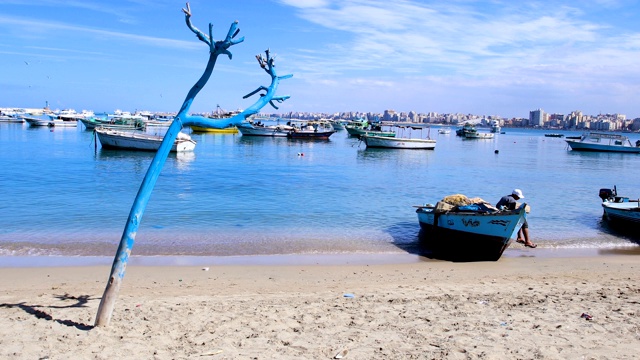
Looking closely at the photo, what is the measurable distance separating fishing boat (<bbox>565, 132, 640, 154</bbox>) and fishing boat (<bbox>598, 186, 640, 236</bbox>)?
55063 mm

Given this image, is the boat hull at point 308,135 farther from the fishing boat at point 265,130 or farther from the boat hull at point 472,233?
the boat hull at point 472,233

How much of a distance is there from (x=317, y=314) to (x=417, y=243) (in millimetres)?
7615

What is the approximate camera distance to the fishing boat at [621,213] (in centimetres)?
1672

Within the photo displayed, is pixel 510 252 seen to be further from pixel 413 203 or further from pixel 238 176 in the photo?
pixel 238 176

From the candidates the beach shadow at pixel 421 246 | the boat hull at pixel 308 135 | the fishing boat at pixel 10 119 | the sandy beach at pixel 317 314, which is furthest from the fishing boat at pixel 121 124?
the sandy beach at pixel 317 314

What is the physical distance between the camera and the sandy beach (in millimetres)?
6141

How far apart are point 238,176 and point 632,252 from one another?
21.7 meters

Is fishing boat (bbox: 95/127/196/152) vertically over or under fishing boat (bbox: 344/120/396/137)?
under

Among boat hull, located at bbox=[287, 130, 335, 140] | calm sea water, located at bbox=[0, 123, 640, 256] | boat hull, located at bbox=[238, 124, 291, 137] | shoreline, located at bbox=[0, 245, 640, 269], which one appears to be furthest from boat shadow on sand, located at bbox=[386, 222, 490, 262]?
boat hull, located at bbox=[238, 124, 291, 137]

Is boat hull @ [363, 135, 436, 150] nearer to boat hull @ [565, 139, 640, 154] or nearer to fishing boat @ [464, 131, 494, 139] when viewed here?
boat hull @ [565, 139, 640, 154]

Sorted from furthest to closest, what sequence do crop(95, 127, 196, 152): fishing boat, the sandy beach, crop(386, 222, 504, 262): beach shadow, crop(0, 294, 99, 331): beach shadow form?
crop(95, 127, 196, 152): fishing boat → crop(386, 222, 504, 262): beach shadow → crop(0, 294, 99, 331): beach shadow → the sandy beach

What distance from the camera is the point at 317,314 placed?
750 cm

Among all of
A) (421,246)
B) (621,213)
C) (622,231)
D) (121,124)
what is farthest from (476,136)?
(421,246)

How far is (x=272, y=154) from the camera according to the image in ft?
168
